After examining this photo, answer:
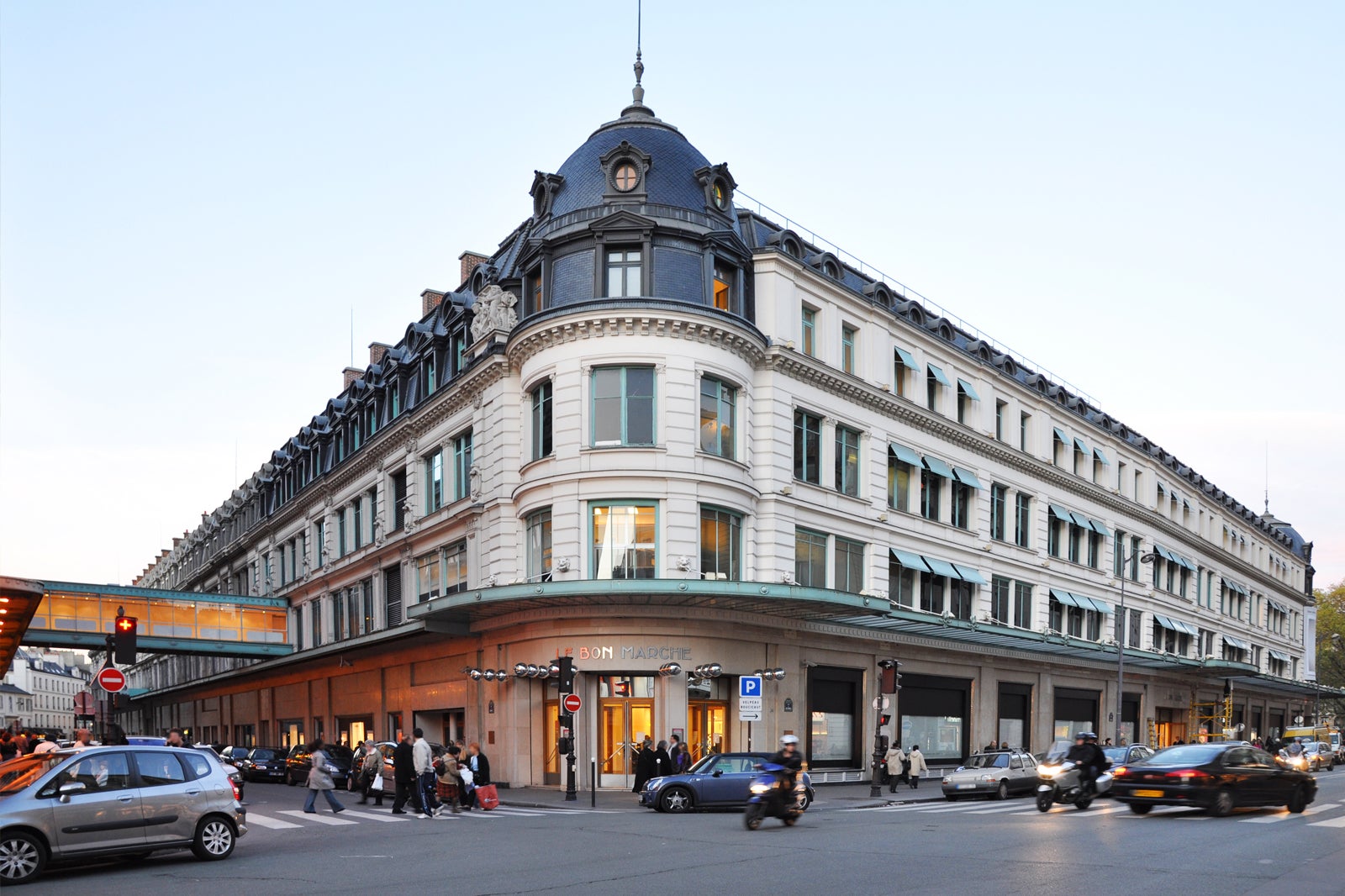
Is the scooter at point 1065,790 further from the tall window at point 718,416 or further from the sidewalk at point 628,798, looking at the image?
the tall window at point 718,416

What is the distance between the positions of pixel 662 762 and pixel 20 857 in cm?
1739

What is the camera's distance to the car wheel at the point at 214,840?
52.5 feet

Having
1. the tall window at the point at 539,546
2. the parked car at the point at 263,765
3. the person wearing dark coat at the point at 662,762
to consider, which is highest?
the tall window at the point at 539,546

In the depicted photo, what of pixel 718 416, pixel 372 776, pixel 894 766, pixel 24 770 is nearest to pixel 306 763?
pixel 372 776

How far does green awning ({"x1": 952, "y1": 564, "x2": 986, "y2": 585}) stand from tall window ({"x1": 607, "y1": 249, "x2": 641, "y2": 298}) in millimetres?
17973

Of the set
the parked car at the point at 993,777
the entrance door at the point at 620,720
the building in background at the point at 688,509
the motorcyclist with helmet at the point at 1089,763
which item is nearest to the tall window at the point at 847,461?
the building in background at the point at 688,509

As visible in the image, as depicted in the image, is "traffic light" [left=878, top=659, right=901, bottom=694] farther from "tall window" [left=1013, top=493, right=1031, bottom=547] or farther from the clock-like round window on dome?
"tall window" [left=1013, top=493, right=1031, bottom=547]

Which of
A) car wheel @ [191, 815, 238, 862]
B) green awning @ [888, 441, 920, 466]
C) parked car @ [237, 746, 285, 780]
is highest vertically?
green awning @ [888, 441, 920, 466]

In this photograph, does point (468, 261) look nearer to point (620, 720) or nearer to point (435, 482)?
point (435, 482)

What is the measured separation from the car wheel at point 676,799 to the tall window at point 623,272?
14.1 meters

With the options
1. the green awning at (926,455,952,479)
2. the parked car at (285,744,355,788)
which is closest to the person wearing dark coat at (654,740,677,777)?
the parked car at (285,744,355,788)

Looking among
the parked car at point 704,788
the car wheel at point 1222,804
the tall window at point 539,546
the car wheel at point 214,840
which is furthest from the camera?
the tall window at point 539,546

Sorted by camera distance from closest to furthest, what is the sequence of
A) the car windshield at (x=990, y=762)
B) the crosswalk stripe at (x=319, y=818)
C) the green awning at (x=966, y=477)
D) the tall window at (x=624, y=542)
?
the crosswalk stripe at (x=319, y=818) → the car windshield at (x=990, y=762) → the tall window at (x=624, y=542) → the green awning at (x=966, y=477)

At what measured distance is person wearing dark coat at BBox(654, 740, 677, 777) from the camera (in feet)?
96.8
